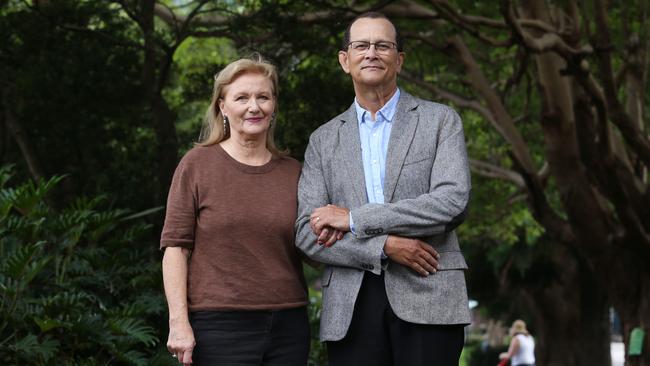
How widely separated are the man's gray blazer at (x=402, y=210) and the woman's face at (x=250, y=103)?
0.26 meters

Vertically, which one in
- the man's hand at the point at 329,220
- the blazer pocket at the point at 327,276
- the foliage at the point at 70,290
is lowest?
the foliage at the point at 70,290

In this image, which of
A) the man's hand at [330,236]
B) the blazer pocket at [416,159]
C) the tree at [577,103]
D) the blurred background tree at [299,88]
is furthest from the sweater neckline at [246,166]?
the tree at [577,103]

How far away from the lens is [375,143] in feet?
13.8

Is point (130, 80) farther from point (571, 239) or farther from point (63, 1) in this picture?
point (571, 239)

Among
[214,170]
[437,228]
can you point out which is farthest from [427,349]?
[214,170]

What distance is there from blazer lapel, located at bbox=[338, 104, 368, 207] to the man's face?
16 centimetres

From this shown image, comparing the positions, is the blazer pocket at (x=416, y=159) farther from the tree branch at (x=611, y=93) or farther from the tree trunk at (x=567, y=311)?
the tree trunk at (x=567, y=311)

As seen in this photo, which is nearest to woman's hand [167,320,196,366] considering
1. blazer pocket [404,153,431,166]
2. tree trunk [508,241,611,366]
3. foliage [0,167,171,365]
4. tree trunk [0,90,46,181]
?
blazer pocket [404,153,431,166]

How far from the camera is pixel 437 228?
156 inches

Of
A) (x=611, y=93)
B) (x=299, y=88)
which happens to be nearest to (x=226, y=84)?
(x=299, y=88)

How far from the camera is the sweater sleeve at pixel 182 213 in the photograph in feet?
13.5

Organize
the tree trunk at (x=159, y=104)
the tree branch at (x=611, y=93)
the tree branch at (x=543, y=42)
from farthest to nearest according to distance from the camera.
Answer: the tree branch at (x=611, y=93)
the tree branch at (x=543, y=42)
the tree trunk at (x=159, y=104)

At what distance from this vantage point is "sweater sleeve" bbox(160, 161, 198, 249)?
4.12m

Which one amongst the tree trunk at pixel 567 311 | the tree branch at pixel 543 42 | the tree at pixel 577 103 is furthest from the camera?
the tree trunk at pixel 567 311
